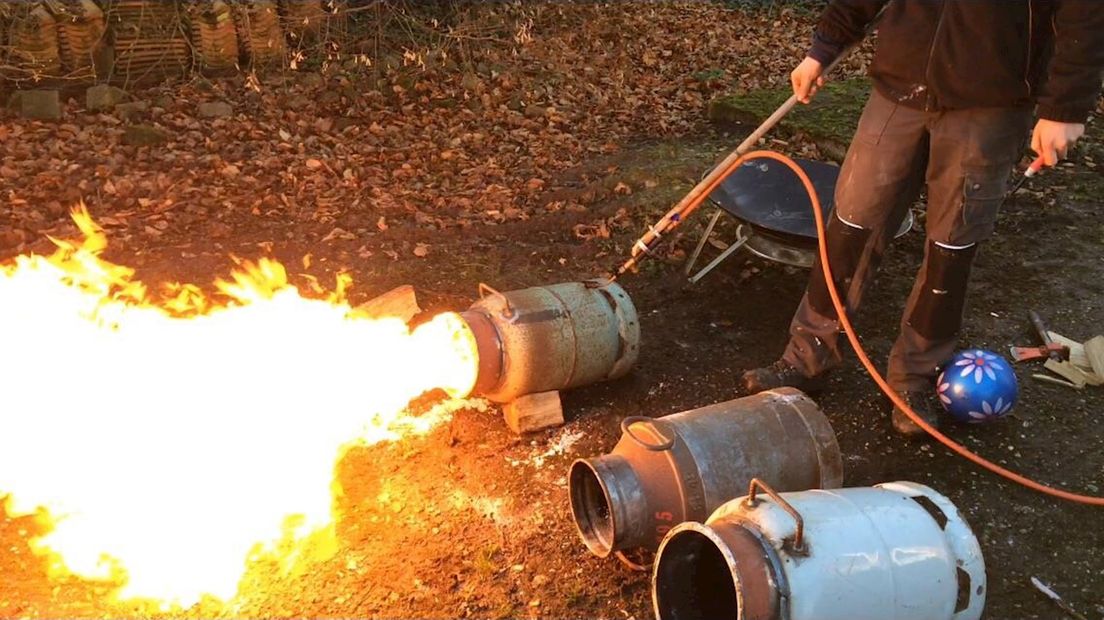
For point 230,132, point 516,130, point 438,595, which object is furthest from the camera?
point 516,130

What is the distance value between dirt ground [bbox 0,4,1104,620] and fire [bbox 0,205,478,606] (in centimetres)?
15

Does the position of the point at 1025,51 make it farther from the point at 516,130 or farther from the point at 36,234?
the point at 36,234

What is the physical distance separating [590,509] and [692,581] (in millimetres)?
590

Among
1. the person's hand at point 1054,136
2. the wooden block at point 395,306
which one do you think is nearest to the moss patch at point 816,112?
the person's hand at point 1054,136

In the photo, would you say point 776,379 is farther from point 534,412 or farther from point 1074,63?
point 1074,63

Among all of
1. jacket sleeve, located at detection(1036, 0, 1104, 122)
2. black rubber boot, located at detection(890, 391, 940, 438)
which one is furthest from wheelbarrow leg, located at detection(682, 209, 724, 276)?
jacket sleeve, located at detection(1036, 0, 1104, 122)

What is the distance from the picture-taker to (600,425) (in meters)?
4.23

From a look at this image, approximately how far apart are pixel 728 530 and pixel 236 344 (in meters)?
2.45

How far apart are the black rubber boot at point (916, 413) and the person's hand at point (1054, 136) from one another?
1.26m

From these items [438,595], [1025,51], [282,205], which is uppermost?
[1025,51]

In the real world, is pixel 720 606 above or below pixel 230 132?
below

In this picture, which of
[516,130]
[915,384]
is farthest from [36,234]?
[915,384]

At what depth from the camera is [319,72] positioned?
26.1 feet

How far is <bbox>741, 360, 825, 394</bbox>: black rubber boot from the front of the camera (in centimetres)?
432
